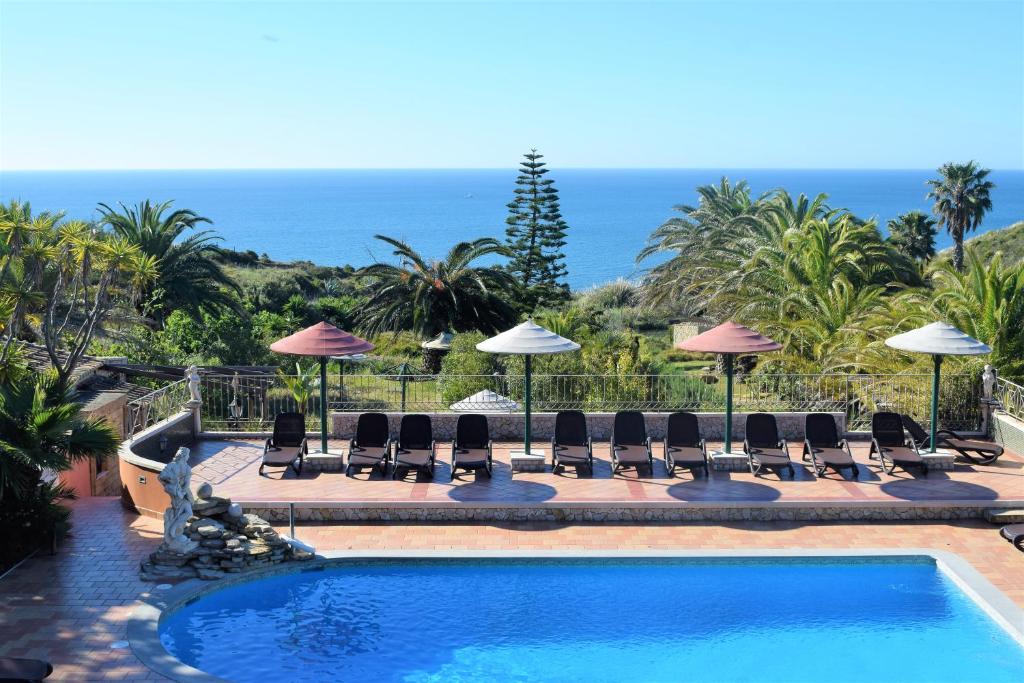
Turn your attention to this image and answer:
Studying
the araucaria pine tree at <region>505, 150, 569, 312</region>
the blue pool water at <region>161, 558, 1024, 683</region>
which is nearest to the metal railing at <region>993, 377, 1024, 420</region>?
the blue pool water at <region>161, 558, 1024, 683</region>

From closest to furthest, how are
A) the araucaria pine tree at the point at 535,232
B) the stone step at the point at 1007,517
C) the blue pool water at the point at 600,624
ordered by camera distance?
1. the blue pool water at the point at 600,624
2. the stone step at the point at 1007,517
3. the araucaria pine tree at the point at 535,232

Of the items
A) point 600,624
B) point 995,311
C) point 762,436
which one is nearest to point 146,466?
point 600,624

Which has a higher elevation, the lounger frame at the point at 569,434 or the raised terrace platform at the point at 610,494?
the lounger frame at the point at 569,434

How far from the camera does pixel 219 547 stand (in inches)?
443

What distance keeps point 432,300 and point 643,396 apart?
13474mm

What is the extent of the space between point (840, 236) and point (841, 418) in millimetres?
10206

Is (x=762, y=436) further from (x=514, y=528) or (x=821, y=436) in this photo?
(x=514, y=528)

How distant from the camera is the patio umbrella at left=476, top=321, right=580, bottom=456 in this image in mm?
14039

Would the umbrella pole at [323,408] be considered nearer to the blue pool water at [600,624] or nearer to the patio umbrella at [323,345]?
the patio umbrella at [323,345]

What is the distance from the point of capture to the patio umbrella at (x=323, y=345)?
13.9 m

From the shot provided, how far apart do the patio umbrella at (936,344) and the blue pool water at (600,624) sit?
A: 3.53m

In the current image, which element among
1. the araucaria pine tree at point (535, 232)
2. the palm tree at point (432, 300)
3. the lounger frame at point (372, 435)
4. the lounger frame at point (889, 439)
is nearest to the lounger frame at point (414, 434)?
the lounger frame at point (372, 435)

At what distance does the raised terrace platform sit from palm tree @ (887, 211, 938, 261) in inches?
1417

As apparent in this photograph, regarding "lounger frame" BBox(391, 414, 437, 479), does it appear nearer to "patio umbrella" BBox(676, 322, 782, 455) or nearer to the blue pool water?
the blue pool water
